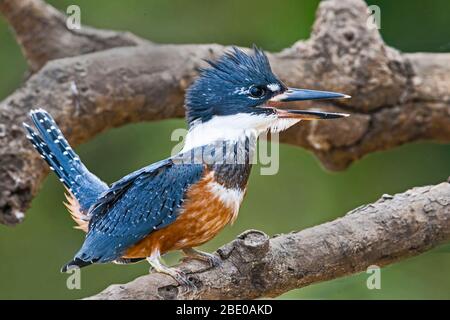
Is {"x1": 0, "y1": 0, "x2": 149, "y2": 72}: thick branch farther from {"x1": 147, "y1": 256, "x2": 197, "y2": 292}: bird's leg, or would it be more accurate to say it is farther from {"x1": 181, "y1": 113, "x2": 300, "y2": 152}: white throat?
{"x1": 147, "y1": 256, "x2": 197, "y2": 292}: bird's leg

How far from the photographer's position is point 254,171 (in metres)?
4.23

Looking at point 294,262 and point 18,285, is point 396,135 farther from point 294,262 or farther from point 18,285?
point 18,285

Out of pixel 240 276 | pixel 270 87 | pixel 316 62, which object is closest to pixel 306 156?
pixel 316 62

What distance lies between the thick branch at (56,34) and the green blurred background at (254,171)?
1.74ft

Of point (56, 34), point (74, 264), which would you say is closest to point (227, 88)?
point (74, 264)

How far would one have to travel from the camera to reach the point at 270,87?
2.56m

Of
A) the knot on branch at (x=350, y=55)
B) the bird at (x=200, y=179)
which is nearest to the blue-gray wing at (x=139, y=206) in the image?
the bird at (x=200, y=179)

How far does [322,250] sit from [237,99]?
46 centimetres

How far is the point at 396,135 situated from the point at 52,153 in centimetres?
161

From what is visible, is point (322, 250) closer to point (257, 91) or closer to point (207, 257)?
point (207, 257)

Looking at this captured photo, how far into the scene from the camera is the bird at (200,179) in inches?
95.0

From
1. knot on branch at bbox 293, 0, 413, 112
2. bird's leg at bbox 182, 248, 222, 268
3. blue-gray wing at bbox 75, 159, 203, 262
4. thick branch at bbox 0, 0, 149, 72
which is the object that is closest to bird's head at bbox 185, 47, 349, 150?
blue-gray wing at bbox 75, 159, 203, 262
